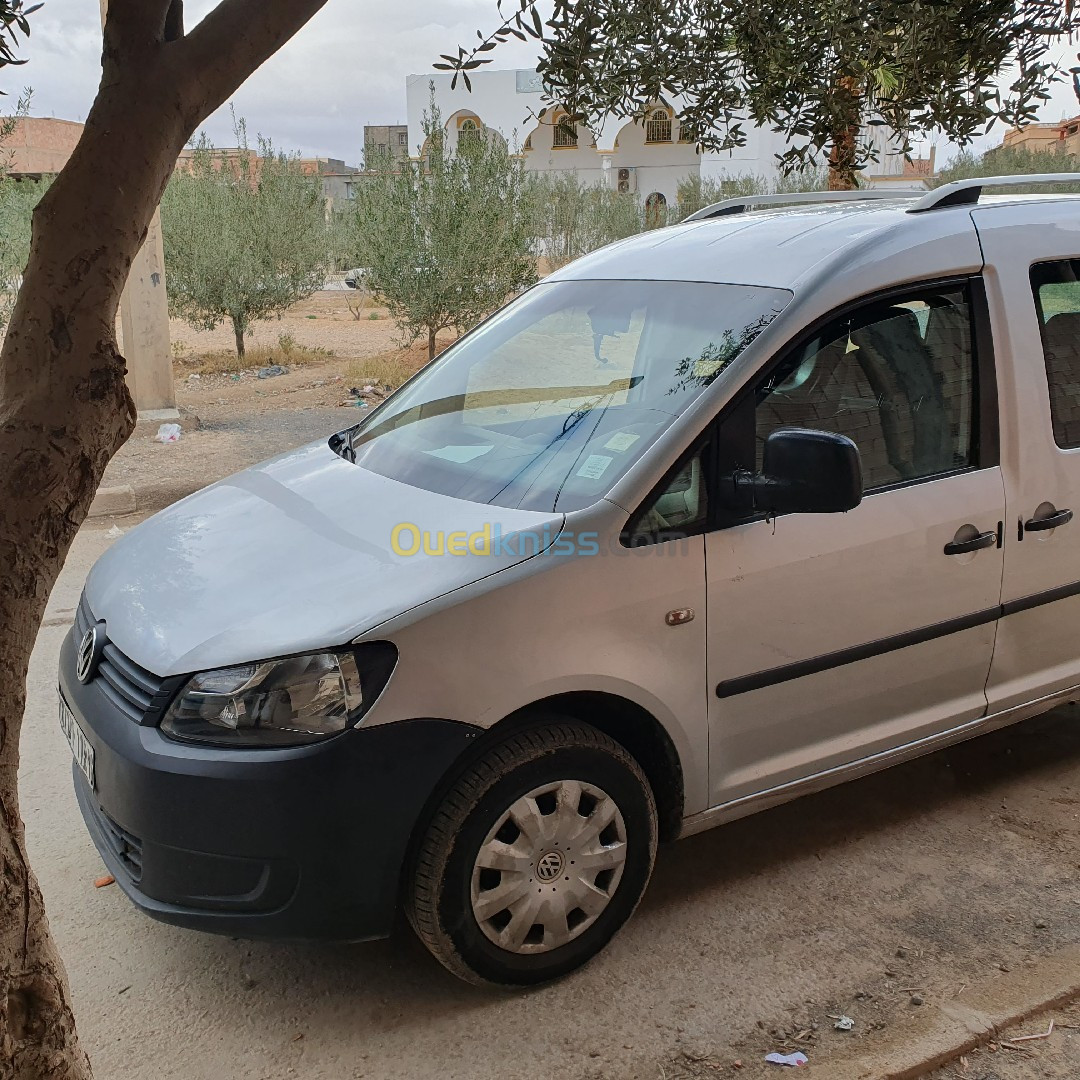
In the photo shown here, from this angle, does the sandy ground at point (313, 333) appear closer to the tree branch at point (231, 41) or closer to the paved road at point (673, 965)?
the paved road at point (673, 965)

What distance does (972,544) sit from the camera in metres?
3.20

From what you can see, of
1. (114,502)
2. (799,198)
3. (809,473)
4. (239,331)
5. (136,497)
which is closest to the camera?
(809,473)

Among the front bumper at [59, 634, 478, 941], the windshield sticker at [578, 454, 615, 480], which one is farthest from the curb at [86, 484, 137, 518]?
the windshield sticker at [578, 454, 615, 480]

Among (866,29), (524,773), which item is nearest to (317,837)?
(524,773)

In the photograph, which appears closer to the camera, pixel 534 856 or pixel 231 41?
pixel 231 41

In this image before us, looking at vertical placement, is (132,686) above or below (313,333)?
below

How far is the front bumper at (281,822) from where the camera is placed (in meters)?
2.38

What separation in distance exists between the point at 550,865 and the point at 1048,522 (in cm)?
187

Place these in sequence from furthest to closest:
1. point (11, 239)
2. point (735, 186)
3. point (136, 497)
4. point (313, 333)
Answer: point (735, 186) < point (313, 333) < point (11, 239) < point (136, 497)

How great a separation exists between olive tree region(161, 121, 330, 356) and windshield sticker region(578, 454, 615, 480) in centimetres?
1451

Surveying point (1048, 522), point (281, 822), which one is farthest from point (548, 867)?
point (1048, 522)

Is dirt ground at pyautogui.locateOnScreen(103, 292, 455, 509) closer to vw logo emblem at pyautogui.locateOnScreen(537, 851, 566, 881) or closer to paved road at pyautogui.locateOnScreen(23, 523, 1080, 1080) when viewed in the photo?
paved road at pyautogui.locateOnScreen(23, 523, 1080, 1080)

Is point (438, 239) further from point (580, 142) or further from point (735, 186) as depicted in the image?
point (580, 142)

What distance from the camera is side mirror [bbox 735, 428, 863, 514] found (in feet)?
8.72
